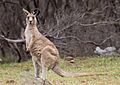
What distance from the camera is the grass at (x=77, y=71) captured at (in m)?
8.80

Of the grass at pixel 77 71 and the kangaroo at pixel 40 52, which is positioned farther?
the grass at pixel 77 71

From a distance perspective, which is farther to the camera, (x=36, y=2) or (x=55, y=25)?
(x=36, y=2)

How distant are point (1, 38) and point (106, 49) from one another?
12.0ft

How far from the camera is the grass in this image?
880 centimetres

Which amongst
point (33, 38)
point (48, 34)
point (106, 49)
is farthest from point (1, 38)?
point (33, 38)

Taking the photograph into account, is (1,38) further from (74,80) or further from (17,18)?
(74,80)

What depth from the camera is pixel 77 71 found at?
1099 centimetres

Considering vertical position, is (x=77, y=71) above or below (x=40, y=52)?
below

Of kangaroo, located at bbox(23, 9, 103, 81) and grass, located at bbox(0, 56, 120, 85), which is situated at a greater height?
kangaroo, located at bbox(23, 9, 103, 81)

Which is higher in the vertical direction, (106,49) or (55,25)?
(55,25)

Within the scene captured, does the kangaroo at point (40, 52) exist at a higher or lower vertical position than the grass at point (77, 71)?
higher

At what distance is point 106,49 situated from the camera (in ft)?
49.5

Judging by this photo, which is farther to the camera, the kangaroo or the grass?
the grass

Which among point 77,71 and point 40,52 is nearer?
Answer: point 40,52
